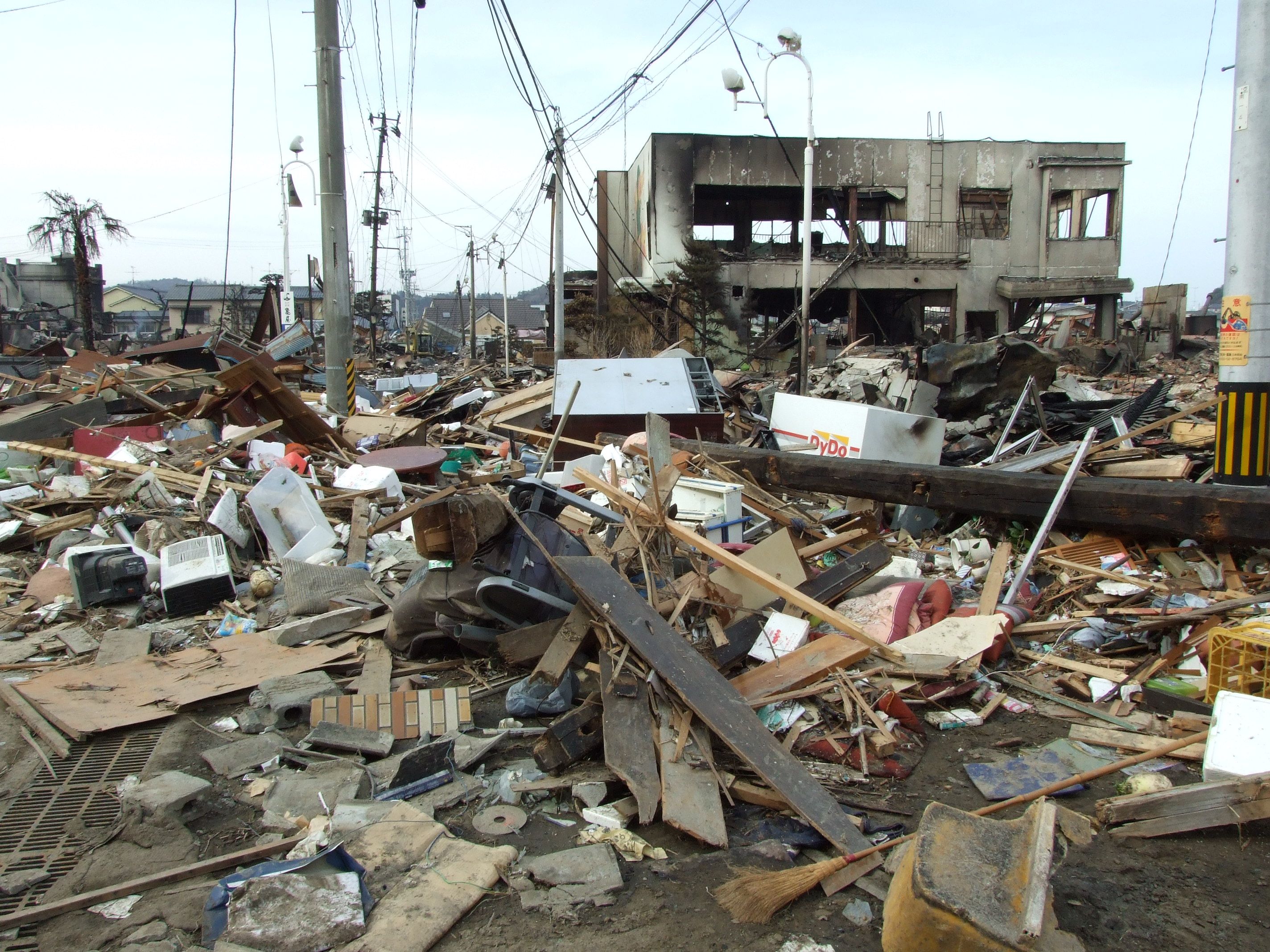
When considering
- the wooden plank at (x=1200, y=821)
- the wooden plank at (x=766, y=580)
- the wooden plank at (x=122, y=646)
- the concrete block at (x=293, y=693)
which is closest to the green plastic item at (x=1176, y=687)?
the wooden plank at (x=1200, y=821)

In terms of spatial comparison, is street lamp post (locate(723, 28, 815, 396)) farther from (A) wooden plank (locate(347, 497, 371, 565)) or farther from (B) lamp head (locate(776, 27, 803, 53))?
(A) wooden plank (locate(347, 497, 371, 565))

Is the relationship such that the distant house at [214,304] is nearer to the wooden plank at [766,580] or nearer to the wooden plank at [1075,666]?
the wooden plank at [766,580]

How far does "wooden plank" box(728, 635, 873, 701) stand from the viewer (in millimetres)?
4277

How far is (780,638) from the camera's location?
4895 millimetres

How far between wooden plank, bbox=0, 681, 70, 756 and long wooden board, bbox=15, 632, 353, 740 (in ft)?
0.13

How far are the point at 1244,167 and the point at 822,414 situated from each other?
4067 mm

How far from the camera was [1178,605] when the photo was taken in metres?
5.05

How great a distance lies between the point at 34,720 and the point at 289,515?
11.1ft

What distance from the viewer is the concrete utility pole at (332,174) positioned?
445 inches

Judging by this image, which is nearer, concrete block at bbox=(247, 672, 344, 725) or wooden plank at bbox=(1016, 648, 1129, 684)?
concrete block at bbox=(247, 672, 344, 725)

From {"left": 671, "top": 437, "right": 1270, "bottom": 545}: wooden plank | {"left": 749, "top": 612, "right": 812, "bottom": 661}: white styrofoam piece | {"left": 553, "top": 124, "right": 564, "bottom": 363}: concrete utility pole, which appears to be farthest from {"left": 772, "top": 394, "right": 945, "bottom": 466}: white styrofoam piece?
{"left": 553, "top": 124, "right": 564, "bottom": 363}: concrete utility pole

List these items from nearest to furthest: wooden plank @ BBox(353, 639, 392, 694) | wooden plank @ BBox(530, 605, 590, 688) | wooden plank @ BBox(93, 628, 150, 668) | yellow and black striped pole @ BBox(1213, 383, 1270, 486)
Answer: wooden plank @ BBox(530, 605, 590, 688), wooden plank @ BBox(353, 639, 392, 694), wooden plank @ BBox(93, 628, 150, 668), yellow and black striped pole @ BBox(1213, 383, 1270, 486)

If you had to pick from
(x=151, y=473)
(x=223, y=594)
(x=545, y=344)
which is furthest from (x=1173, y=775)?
(x=545, y=344)

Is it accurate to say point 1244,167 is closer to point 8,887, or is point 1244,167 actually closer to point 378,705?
point 378,705
